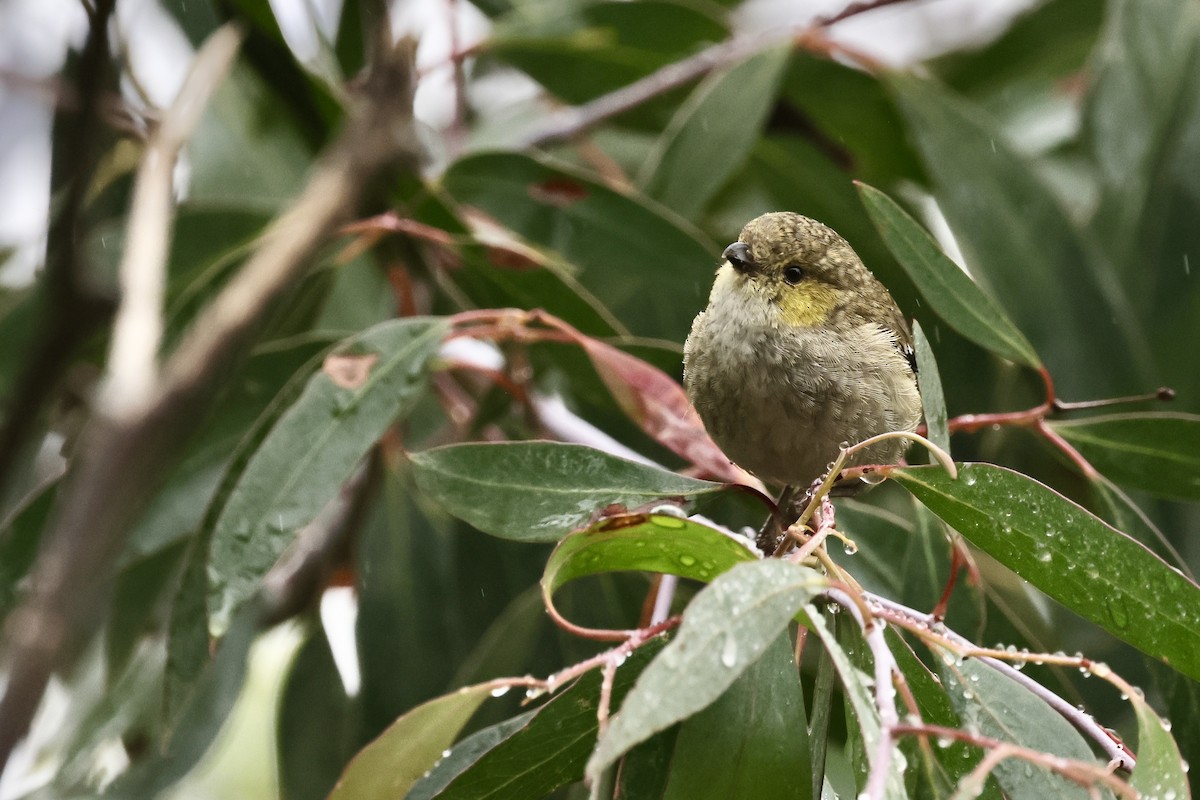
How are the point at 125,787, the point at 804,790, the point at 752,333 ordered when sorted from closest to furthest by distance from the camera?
1. the point at 804,790
2. the point at 752,333
3. the point at 125,787

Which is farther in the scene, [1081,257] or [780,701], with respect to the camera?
[1081,257]

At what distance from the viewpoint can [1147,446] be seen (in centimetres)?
196

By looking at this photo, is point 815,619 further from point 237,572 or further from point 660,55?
point 660,55

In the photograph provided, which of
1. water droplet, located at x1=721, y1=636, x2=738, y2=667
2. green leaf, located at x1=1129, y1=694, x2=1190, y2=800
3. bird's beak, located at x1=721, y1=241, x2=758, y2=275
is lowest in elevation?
green leaf, located at x1=1129, y1=694, x2=1190, y2=800

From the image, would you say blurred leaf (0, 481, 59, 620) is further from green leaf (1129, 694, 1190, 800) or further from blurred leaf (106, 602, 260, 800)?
green leaf (1129, 694, 1190, 800)

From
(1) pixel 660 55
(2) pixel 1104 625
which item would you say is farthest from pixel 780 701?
(1) pixel 660 55

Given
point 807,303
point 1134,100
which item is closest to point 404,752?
point 807,303

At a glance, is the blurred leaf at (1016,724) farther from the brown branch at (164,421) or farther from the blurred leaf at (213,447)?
the blurred leaf at (213,447)

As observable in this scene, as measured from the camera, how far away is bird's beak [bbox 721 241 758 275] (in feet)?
5.66

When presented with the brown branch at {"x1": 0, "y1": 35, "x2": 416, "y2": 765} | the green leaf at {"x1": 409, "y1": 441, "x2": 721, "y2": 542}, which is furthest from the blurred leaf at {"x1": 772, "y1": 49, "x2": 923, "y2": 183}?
the green leaf at {"x1": 409, "y1": 441, "x2": 721, "y2": 542}

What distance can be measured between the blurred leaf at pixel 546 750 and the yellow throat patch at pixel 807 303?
53cm

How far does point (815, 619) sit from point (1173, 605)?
0.47m

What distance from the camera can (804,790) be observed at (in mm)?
1371

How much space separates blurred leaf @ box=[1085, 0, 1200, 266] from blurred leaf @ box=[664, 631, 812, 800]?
5.23 feet
